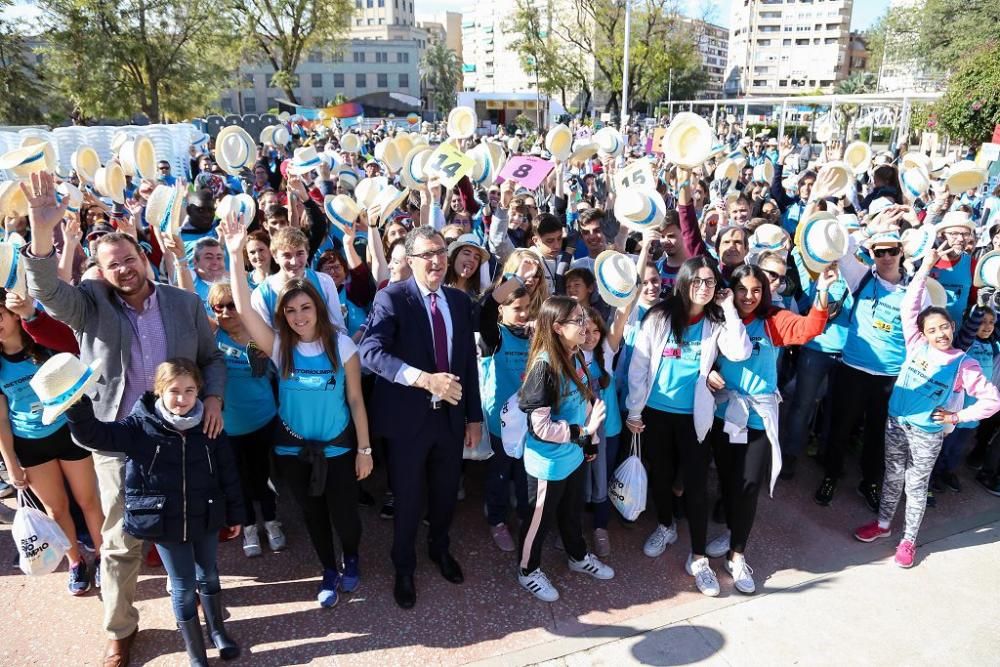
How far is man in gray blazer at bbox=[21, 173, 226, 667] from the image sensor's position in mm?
2738

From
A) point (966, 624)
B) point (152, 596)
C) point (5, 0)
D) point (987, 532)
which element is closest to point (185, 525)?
point (152, 596)

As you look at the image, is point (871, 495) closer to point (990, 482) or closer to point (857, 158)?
point (990, 482)

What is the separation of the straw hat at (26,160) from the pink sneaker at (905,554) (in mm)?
5395

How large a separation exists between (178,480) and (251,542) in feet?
3.93

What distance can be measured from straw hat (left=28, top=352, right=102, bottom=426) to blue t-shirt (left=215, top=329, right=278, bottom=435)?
117 centimetres

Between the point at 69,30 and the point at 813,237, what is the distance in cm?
2968

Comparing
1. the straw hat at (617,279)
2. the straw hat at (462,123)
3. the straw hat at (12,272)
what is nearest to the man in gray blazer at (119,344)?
the straw hat at (12,272)

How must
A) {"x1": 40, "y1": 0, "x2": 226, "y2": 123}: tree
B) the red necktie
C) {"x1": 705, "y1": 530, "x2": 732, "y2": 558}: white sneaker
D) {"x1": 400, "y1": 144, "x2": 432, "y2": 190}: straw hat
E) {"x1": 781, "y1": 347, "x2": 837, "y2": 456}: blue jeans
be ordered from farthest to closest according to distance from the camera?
{"x1": 40, "y1": 0, "x2": 226, "y2": 123}: tree < {"x1": 400, "y1": 144, "x2": 432, "y2": 190}: straw hat < {"x1": 781, "y1": 347, "x2": 837, "y2": 456}: blue jeans < {"x1": 705, "y1": 530, "x2": 732, "y2": 558}: white sneaker < the red necktie

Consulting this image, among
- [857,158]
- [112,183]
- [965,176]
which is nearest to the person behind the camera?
[112,183]

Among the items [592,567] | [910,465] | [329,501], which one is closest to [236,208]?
[329,501]

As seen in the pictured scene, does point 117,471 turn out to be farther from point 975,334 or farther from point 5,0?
point 5,0

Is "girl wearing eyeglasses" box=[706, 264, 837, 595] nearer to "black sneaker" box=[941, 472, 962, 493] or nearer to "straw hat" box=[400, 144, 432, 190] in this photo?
"black sneaker" box=[941, 472, 962, 493]

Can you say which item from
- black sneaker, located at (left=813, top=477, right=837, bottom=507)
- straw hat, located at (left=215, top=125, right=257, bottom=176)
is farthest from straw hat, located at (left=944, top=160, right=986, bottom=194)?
straw hat, located at (left=215, top=125, right=257, bottom=176)

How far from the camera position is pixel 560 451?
3.05 metres
